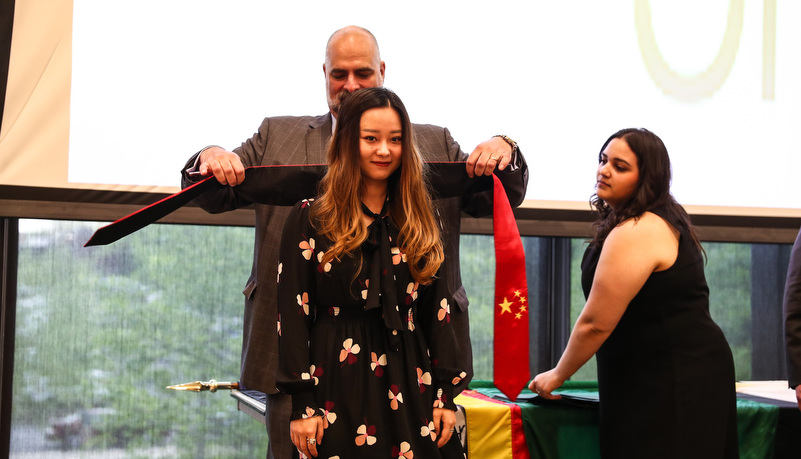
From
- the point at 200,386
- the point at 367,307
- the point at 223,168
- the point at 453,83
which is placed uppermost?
the point at 453,83

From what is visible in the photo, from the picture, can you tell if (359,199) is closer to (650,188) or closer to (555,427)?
(650,188)

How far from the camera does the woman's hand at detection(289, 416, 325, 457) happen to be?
1.61 meters

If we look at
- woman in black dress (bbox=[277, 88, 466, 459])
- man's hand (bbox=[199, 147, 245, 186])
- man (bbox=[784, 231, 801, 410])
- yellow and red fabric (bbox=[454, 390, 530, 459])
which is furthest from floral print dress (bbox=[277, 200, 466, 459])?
man (bbox=[784, 231, 801, 410])

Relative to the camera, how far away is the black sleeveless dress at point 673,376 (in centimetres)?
200

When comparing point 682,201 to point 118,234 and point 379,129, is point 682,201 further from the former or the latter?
point 118,234

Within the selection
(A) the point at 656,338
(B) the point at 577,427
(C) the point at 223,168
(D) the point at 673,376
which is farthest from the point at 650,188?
(C) the point at 223,168

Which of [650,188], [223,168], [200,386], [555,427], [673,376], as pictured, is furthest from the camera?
[200,386]

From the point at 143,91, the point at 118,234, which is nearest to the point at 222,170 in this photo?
the point at 118,234

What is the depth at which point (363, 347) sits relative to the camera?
1695 mm

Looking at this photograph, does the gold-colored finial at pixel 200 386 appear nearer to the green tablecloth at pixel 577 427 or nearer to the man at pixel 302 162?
the man at pixel 302 162

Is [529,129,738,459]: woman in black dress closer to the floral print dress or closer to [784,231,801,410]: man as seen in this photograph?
[784,231,801,410]: man

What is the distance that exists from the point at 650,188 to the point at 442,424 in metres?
0.92

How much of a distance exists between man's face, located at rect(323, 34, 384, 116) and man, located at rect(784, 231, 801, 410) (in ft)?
4.65

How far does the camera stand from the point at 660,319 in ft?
6.71
